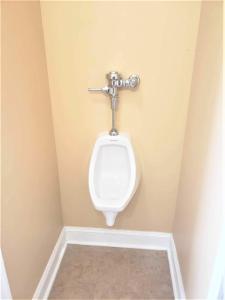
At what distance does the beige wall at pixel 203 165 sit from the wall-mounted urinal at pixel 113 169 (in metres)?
0.33

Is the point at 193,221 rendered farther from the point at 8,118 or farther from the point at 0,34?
the point at 0,34

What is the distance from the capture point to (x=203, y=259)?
1.11 meters

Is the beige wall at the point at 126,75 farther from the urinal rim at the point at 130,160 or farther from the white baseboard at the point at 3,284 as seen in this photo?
the white baseboard at the point at 3,284

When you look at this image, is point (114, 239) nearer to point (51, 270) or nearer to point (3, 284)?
point (51, 270)

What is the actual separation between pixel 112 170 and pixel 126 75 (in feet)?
1.98

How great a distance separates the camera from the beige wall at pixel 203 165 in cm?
102

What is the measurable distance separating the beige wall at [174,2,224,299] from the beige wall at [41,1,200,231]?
0.34 feet

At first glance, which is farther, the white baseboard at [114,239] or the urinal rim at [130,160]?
the white baseboard at [114,239]

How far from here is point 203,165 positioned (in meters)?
1.19

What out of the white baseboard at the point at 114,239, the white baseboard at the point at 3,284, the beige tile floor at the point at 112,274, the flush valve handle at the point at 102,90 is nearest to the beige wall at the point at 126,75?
the flush valve handle at the point at 102,90

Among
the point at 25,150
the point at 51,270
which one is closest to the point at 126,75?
the point at 25,150

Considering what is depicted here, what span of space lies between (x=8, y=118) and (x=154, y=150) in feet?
3.02

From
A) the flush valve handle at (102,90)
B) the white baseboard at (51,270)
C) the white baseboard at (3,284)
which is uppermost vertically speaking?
the flush valve handle at (102,90)

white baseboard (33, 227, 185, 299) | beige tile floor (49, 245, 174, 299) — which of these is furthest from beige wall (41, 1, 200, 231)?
beige tile floor (49, 245, 174, 299)
